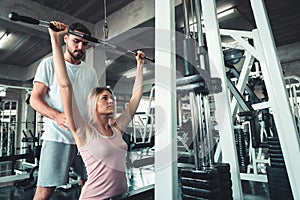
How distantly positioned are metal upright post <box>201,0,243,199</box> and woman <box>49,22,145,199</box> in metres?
0.45

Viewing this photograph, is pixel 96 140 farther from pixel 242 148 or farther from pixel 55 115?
pixel 242 148

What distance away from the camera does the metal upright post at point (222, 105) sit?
0.95 m

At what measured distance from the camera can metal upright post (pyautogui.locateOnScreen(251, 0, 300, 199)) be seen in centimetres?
92

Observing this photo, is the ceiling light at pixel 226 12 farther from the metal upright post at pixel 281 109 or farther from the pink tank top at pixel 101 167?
the pink tank top at pixel 101 167

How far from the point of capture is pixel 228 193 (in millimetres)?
750

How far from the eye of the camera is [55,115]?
3.19ft

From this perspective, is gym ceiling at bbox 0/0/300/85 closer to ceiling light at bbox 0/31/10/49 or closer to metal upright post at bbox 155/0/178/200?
ceiling light at bbox 0/31/10/49

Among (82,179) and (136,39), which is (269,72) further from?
(136,39)

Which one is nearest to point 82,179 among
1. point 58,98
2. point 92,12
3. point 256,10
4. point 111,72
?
point 58,98

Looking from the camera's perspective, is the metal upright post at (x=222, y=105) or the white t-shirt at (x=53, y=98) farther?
the white t-shirt at (x=53, y=98)

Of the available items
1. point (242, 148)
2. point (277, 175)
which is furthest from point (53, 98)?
point (242, 148)

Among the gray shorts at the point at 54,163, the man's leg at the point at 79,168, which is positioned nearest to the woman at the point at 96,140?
the gray shorts at the point at 54,163

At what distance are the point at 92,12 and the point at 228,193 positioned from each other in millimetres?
3599

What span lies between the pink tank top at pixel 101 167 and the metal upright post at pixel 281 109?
72 cm
